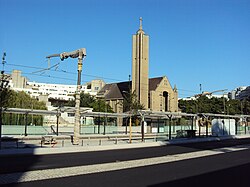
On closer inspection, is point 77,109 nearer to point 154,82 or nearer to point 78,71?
point 78,71

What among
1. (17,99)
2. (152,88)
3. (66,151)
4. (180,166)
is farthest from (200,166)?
(152,88)

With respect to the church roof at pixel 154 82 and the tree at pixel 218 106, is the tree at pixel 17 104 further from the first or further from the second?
the tree at pixel 218 106

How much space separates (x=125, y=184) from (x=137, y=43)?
255ft

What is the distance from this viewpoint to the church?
280ft

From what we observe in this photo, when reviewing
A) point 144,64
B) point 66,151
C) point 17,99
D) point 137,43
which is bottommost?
point 66,151

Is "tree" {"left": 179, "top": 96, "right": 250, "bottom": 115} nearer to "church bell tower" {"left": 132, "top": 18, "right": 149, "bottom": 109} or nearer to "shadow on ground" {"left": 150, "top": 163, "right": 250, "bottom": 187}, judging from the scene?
"church bell tower" {"left": 132, "top": 18, "right": 149, "bottom": 109}

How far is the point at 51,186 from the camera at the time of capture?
970 cm

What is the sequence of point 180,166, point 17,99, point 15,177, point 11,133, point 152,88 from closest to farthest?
point 15,177
point 180,166
point 11,133
point 17,99
point 152,88

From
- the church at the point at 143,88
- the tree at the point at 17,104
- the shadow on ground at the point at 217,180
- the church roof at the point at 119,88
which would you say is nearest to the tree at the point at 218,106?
the church at the point at 143,88

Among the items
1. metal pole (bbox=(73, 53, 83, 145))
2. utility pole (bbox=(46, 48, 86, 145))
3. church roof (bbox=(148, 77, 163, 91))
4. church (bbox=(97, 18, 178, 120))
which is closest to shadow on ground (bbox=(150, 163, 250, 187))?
metal pole (bbox=(73, 53, 83, 145))

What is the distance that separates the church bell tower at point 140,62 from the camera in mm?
85000

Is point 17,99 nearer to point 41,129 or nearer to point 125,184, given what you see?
point 41,129

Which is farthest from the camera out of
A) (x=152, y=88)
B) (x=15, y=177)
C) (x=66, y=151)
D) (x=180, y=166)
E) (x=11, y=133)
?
(x=152, y=88)

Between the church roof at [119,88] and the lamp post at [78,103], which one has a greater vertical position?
the church roof at [119,88]
